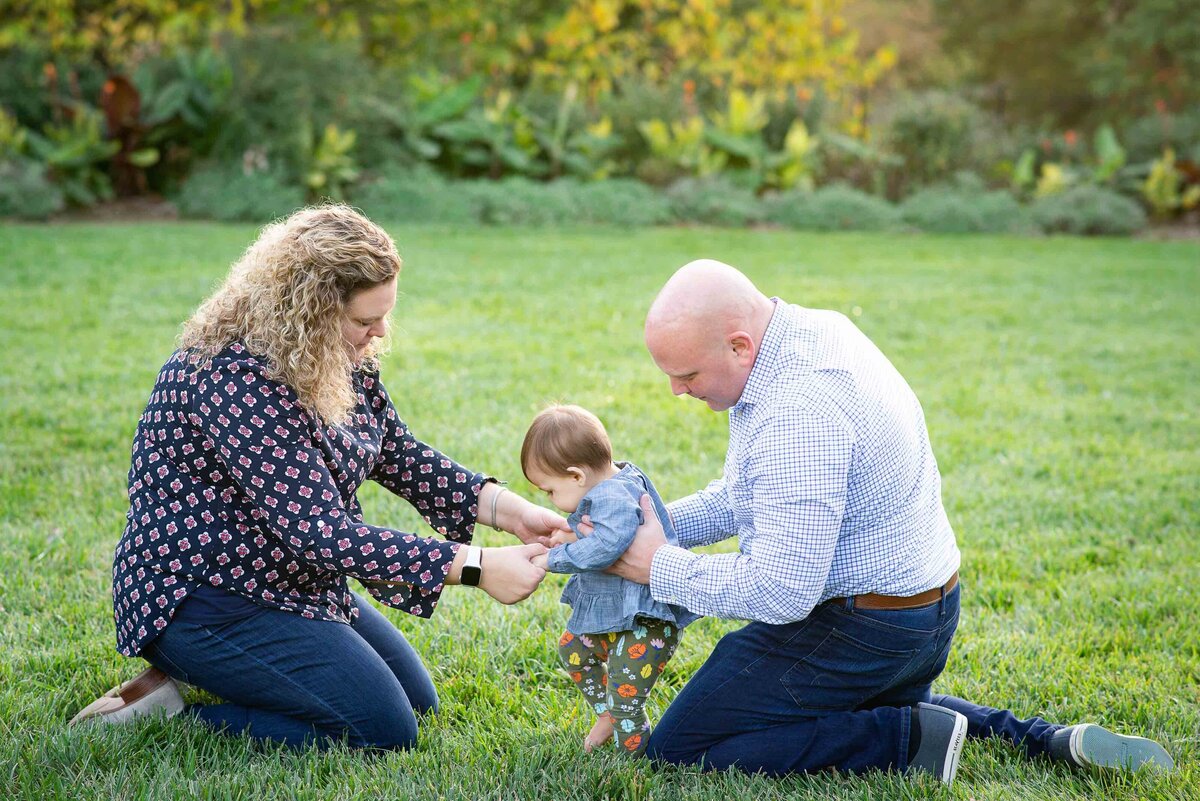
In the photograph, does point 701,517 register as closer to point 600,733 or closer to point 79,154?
point 600,733

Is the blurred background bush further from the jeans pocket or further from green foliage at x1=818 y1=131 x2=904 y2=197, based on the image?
the jeans pocket

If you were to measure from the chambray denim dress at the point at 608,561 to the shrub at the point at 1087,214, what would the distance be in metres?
13.5

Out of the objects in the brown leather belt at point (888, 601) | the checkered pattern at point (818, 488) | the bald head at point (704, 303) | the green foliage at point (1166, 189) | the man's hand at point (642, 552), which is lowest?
the brown leather belt at point (888, 601)

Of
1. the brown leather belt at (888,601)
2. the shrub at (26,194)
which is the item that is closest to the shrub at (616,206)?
the shrub at (26,194)

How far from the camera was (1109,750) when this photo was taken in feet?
9.62

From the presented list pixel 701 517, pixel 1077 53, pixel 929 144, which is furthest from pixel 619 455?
pixel 1077 53

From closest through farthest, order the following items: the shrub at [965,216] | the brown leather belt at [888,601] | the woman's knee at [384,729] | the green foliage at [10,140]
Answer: the brown leather belt at [888,601] < the woman's knee at [384,729] < the green foliage at [10,140] < the shrub at [965,216]

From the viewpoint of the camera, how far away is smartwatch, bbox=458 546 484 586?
10.0ft

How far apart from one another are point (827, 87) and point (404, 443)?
1700cm

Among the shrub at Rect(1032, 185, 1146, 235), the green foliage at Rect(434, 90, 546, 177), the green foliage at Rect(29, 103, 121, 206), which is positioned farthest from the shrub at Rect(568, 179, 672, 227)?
the green foliage at Rect(29, 103, 121, 206)

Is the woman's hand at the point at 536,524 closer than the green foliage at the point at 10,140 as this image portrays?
Yes

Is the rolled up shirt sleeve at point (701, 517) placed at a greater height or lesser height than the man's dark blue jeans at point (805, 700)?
greater

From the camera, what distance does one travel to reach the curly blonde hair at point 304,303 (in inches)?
117

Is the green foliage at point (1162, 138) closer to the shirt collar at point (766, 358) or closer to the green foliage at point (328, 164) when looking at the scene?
the green foliage at point (328, 164)
